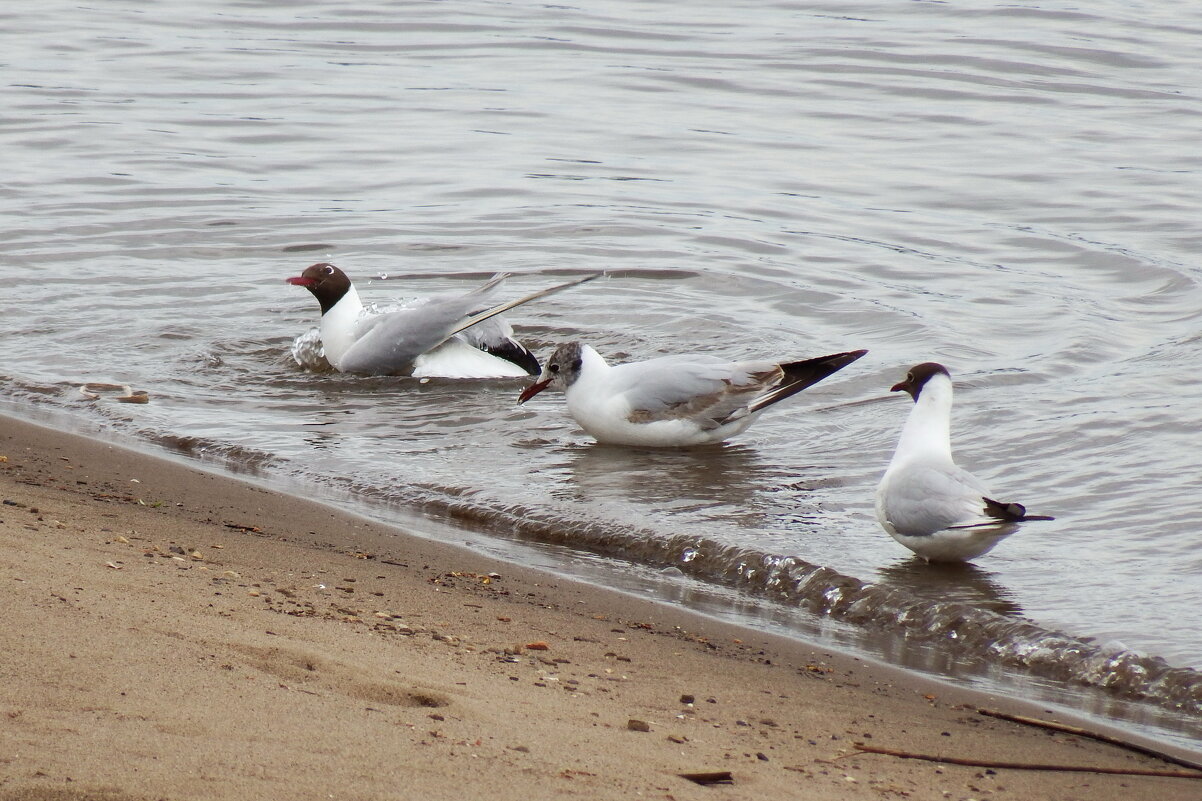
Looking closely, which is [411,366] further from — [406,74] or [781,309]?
[406,74]

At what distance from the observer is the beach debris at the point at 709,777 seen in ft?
9.98

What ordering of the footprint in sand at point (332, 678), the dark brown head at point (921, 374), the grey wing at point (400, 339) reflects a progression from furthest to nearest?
the grey wing at point (400, 339), the dark brown head at point (921, 374), the footprint in sand at point (332, 678)

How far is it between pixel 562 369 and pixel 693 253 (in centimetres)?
363

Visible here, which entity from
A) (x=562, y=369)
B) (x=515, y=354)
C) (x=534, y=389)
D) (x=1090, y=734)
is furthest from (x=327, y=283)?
(x=1090, y=734)

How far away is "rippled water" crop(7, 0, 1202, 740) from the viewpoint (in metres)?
5.66

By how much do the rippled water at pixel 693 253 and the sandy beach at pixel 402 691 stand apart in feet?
2.81

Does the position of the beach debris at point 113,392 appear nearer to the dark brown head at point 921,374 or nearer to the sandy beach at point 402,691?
the sandy beach at point 402,691

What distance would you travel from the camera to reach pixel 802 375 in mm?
6980

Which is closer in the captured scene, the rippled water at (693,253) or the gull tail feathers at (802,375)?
the rippled water at (693,253)

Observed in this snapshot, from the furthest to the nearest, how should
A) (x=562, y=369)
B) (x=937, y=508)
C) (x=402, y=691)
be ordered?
(x=562, y=369), (x=937, y=508), (x=402, y=691)

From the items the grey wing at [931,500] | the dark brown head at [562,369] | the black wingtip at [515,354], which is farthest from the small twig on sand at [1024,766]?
the black wingtip at [515,354]

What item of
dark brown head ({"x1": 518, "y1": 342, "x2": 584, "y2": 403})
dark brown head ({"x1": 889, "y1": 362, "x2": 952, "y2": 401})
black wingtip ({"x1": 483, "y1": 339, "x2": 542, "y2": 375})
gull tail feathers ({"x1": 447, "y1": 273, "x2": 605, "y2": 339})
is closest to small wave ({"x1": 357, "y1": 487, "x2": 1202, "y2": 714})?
dark brown head ({"x1": 889, "y1": 362, "x2": 952, "y2": 401})

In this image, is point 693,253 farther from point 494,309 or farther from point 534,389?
point 534,389

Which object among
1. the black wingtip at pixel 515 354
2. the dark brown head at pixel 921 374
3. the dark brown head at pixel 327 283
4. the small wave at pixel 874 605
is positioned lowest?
the small wave at pixel 874 605
